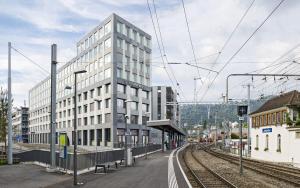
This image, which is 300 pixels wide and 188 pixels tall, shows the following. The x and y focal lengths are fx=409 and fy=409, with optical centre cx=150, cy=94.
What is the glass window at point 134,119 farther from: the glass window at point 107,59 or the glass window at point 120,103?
the glass window at point 107,59

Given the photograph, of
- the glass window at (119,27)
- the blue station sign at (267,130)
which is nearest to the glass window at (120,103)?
the glass window at (119,27)

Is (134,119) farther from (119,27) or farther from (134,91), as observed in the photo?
(119,27)

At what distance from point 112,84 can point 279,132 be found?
3925 cm

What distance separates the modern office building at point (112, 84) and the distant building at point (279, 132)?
28853 millimetres

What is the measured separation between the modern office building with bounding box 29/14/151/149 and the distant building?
28853mm

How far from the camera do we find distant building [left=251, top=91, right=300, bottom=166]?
130 feet

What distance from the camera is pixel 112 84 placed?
3029 inches

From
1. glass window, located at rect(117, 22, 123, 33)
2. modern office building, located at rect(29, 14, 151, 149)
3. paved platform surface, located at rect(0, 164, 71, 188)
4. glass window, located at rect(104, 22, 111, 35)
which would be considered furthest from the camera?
glass window, located at rect(117, 22, 123, 33)

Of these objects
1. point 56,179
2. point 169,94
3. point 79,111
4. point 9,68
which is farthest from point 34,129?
point 56,179

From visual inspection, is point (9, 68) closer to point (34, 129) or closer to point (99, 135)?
point (99, 135)

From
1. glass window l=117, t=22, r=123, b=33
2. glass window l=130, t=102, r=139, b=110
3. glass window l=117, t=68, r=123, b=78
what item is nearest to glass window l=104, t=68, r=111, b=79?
glass window l=117, t=68, r=123, b=78

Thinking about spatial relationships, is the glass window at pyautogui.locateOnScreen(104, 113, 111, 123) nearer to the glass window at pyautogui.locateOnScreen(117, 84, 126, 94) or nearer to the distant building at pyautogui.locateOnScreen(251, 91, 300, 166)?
the glass window at pyautogui.locateOnScreen(117, 84, 126, 94)

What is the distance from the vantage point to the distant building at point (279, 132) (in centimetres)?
3965

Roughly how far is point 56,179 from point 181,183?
7200 millimetres
